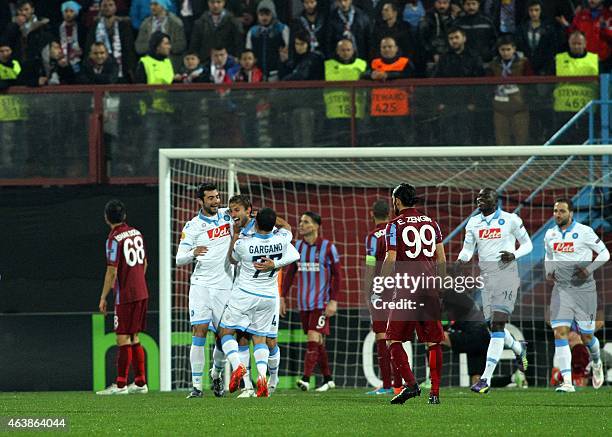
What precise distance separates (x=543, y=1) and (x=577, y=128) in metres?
2.81

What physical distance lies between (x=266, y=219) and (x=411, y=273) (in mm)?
1823

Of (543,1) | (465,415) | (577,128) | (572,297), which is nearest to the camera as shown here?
(465,415)

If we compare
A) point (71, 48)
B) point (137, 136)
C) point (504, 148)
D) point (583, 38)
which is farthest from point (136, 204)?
point (583, 38)

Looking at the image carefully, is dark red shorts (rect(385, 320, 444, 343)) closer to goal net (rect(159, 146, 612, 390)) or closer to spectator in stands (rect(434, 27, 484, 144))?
goal net (rect(159, 146, 612, 390))

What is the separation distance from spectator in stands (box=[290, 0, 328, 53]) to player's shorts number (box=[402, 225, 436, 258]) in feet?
22.1

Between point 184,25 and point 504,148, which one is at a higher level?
point 184,25

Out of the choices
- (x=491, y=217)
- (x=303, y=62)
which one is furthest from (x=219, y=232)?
(x=303, y=62)

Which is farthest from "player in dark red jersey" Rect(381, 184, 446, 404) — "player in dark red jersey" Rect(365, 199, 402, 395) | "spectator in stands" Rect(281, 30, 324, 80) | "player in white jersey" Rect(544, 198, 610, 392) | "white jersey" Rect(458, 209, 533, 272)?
"spectator in stands" Rect(281, 30, 324, 80)

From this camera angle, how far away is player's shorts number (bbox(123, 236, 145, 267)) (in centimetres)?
1398

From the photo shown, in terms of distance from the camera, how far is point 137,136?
16047 mm

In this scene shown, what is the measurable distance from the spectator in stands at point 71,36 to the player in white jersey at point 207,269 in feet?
18.8

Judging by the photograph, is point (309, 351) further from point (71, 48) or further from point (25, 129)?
point (71, 48)

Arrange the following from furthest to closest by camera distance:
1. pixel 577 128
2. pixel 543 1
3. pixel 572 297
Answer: pixel 543 1 < pixel 577 128 < pixel 572 297

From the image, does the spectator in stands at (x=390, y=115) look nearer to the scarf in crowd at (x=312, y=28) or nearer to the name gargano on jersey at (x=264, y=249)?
the scarf in crowd at (x=312, y=28)
